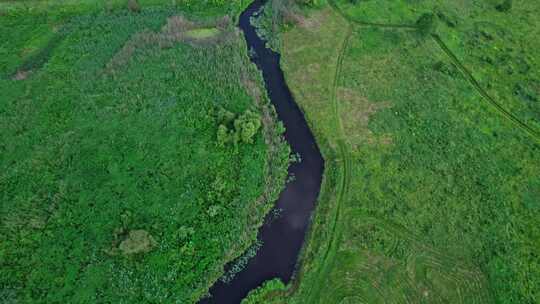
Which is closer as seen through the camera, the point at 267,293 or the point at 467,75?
the point at 267,293

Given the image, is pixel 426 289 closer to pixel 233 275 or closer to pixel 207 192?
pixel 233 275

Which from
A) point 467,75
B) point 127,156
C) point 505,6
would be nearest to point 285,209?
point 127,156

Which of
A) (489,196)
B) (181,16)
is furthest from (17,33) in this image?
(489,196)

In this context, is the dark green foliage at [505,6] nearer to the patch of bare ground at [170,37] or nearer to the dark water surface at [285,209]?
the dark water surface at [285,209]

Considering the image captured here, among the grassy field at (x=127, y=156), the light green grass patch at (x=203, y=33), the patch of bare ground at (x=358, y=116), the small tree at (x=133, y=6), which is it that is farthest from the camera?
the small tree at (x=133, y=6)

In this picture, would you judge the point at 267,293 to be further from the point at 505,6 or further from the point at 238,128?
the point at 505,6

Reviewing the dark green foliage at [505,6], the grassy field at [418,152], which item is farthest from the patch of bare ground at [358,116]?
the dark green foliage at [505,6]
